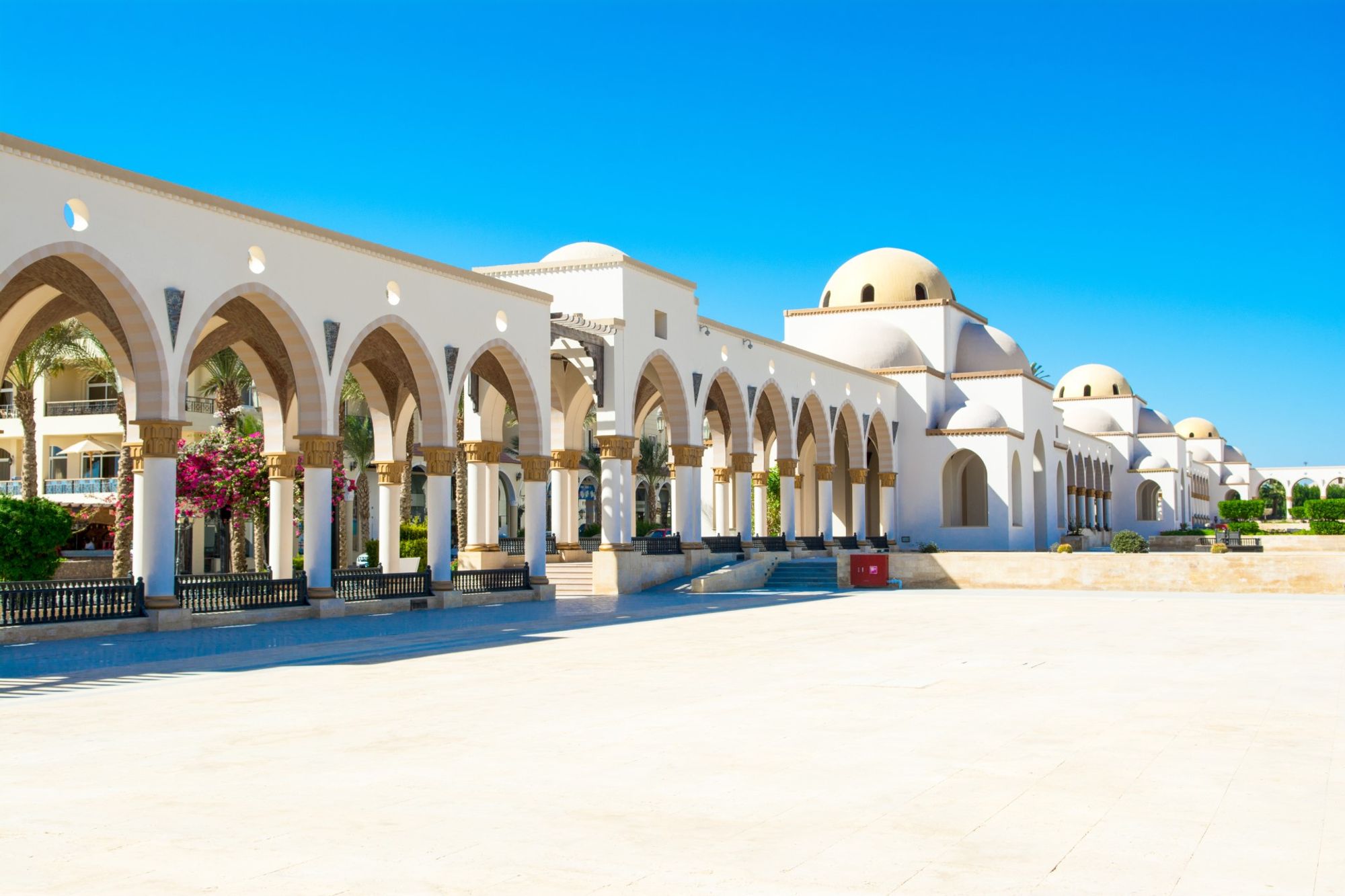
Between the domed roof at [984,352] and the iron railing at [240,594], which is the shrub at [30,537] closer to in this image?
the iron railing at [240,594]

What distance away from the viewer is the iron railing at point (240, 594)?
18203 mm

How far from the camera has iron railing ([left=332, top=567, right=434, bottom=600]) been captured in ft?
68.6

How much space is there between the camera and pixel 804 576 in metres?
31.0

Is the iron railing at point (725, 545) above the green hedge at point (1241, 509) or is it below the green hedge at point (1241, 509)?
below

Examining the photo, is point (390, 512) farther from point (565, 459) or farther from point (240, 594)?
point (240, 594)

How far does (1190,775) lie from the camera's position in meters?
6.62

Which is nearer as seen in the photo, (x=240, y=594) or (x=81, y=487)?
(x=240, y=594)

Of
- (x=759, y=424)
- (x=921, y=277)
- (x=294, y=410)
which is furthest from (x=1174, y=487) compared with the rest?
(x=294, y=410)

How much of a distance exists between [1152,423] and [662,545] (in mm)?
47621

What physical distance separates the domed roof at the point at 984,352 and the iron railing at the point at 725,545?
635 inches

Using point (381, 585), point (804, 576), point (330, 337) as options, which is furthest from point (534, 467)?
point (804, 576)

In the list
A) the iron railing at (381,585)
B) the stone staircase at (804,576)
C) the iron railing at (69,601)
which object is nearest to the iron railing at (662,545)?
the stone staircase at (804,576)

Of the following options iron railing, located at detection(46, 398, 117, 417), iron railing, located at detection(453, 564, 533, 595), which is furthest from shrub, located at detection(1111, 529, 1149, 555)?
iron railing, located at detection(46, 398, 117, 417)

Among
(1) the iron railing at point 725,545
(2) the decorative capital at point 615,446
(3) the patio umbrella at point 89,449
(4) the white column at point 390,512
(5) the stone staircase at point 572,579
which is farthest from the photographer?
(3) the patio umbrella at point 89,449
